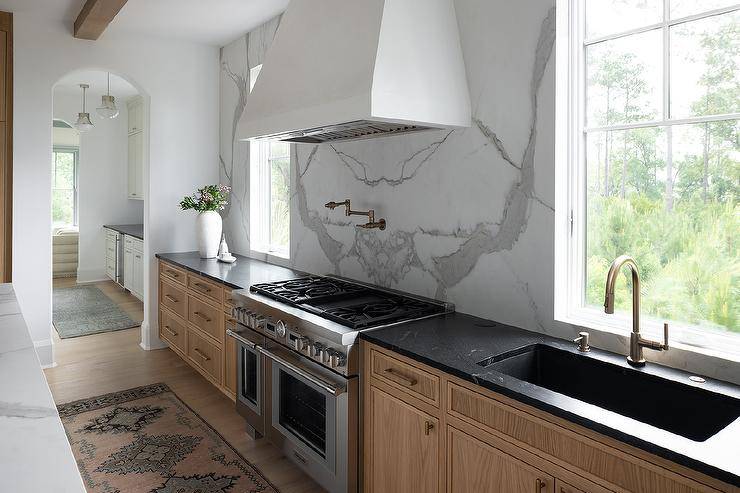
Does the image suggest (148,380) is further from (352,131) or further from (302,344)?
(352,131)

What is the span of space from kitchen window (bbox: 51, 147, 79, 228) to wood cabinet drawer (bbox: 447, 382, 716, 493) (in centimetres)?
848

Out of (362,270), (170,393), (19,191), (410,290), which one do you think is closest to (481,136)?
(410,290)

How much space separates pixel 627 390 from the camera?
1.77 metres

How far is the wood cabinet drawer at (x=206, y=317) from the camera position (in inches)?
136

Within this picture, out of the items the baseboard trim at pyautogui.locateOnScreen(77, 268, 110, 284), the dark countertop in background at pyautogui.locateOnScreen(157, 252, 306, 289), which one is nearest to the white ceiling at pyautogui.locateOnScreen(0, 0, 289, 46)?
the dark countertop in background at pyautogui.locateOnScreen(157, 252, 306, 289)

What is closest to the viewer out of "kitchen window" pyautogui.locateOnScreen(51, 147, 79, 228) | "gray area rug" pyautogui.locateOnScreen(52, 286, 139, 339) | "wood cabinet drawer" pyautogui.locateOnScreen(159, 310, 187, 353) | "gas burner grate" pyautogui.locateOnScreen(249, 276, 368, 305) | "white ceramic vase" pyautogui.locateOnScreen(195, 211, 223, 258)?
"gas burner grate" pyautogui.locateOnScreen(249, 276, 368, 305)

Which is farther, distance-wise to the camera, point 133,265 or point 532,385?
point 133,265

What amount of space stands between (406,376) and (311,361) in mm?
559

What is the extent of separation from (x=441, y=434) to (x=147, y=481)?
1571 millimetres

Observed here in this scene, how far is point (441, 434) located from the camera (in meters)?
1.82

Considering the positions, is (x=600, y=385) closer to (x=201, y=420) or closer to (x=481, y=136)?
(x=481, y=136)

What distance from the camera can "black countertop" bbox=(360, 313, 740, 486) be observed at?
1.16 meters

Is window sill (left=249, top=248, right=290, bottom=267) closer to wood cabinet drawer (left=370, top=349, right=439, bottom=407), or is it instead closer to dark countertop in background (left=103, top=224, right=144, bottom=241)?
wood cabinet drawer (left=370, top=349, right=439, bottom=407)

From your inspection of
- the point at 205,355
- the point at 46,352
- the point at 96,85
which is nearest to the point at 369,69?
the point at 205,355
